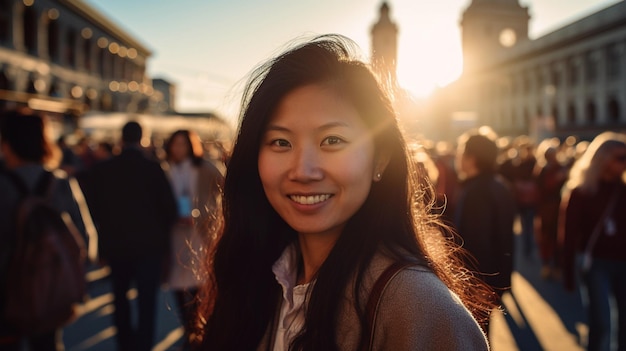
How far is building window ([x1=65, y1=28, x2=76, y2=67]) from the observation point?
122ft

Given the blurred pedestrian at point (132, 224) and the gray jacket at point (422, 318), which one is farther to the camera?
the blurred pedestrian at point (132, 224)

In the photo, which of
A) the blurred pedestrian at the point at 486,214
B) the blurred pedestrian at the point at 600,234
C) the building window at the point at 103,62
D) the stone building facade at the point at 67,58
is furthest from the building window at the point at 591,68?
the blurred pedestrian at the point at 486,214

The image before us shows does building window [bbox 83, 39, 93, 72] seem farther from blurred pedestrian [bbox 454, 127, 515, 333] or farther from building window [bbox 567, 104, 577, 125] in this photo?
building window [bbox 567, 104, 577, 125]

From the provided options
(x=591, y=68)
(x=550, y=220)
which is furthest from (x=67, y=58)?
(x=591, y=68)

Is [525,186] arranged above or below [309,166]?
below

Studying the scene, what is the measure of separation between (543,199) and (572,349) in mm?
3734

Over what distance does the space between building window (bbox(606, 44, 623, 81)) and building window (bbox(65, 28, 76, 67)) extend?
1642 inches

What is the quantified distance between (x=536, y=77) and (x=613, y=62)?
485 inches

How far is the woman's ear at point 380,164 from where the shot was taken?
1603mm

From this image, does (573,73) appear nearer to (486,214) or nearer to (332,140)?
(486,214)

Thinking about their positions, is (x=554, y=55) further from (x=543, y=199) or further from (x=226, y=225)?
(x=226, y=225)

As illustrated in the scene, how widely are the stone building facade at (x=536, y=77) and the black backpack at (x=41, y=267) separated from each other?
852 inches

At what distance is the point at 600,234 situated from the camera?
14.3 feet

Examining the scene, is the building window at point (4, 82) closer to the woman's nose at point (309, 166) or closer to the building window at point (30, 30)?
the building window at point (30, 30)
